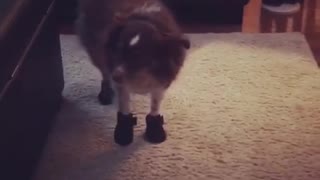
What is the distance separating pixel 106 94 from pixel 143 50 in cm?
49

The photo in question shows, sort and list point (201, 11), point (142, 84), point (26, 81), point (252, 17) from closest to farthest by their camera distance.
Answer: point (26, 81), point (142, 84), point (201, 11), point (252, 17)

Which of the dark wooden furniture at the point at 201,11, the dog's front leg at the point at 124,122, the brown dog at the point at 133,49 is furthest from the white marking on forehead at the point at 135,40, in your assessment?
the dark wooden furniture at the point at 201,11

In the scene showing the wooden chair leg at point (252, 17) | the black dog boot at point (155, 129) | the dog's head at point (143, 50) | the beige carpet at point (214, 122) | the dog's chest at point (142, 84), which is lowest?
the wooden chair leg at point (252, 17)

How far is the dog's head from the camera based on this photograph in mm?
1638

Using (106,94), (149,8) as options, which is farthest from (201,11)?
(149,8)

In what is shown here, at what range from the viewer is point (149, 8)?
1.78m

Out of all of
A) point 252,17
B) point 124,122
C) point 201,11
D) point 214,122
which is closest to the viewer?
point 124,122

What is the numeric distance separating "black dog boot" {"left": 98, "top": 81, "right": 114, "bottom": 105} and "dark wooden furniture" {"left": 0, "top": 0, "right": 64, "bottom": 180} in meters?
0.17

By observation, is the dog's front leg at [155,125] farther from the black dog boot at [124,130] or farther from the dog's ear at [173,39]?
the dog's ear at [173,39]

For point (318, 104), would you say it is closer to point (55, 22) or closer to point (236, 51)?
point (236, 51)

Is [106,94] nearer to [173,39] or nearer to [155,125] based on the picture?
[155,125]

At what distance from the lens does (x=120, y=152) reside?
187cm

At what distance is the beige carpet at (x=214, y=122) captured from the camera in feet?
5.92

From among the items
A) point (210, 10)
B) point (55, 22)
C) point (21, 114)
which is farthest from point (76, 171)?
point (210, 10)
